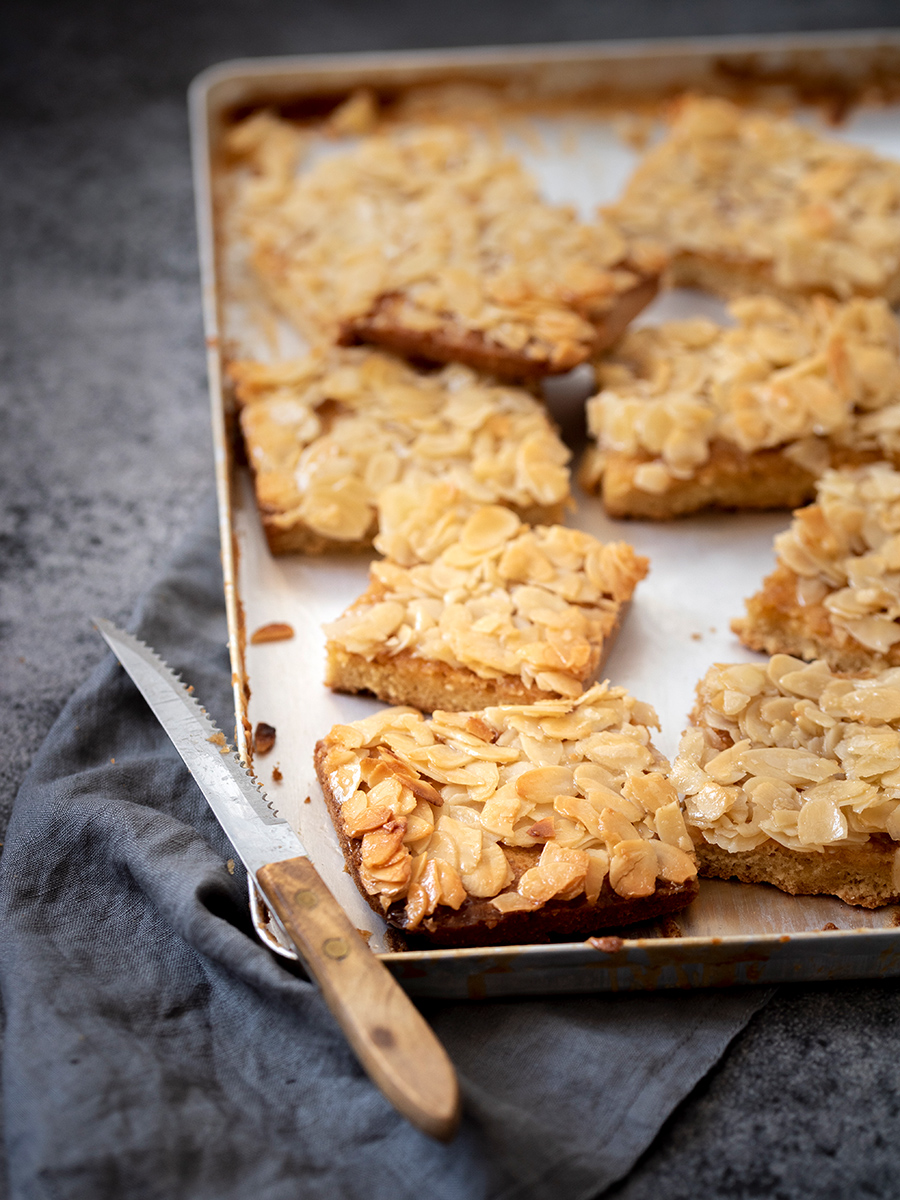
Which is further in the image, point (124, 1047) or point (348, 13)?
point (348, 13)

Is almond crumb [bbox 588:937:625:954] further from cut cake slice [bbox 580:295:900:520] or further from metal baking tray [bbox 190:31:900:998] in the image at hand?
cut cake slice [bbox 580:295:900:520]

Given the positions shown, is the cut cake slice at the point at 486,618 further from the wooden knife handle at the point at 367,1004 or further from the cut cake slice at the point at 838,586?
the wooden knife handle at the point at 367,1004

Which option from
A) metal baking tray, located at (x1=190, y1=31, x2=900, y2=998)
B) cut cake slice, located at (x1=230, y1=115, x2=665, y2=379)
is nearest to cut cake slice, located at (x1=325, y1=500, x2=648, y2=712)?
metal baking tray, located at (x1=190, y1=31, x2=900, y2=998)

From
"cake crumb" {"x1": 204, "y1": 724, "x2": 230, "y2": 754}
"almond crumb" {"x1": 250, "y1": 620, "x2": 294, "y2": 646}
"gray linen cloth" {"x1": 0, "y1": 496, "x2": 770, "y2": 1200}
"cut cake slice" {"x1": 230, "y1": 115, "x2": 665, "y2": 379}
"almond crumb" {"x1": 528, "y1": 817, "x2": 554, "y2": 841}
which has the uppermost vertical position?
"cut cake slice" {"x1": 230, "y1": 115, "x2": 665, "y2": 379}

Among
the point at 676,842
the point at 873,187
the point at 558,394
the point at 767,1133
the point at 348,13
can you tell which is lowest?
the point at 767,1133

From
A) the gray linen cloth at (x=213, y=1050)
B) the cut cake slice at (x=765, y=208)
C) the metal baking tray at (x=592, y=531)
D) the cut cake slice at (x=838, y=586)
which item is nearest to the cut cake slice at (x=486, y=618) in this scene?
the metal baking tray at (x=592, y=531)

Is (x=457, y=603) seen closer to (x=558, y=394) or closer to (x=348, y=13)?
(x=558, y=394)

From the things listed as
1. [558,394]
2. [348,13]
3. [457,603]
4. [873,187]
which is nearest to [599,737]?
[457,603]
